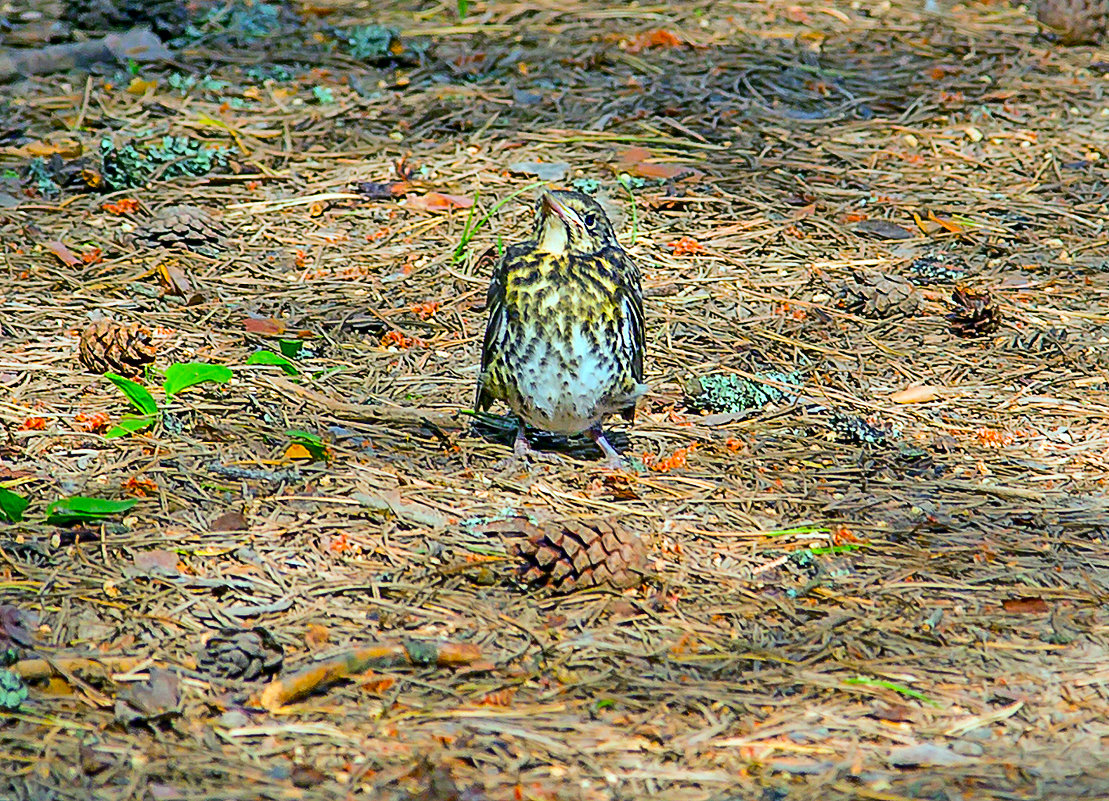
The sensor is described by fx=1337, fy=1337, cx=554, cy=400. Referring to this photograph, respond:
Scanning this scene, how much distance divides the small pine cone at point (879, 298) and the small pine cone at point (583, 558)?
7.53ft

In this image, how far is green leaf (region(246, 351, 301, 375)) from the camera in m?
4.63

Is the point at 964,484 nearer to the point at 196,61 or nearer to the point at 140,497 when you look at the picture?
the point at 140,497

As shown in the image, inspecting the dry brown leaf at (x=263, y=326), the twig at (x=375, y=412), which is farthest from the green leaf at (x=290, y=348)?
the twig at (x=375, y=412)

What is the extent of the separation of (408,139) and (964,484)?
3515mm

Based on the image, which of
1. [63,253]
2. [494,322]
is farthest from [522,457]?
[63,253]

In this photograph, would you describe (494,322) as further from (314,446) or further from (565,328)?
(314,446)

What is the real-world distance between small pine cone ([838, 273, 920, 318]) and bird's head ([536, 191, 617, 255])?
1566mm

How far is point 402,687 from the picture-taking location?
3152 mm

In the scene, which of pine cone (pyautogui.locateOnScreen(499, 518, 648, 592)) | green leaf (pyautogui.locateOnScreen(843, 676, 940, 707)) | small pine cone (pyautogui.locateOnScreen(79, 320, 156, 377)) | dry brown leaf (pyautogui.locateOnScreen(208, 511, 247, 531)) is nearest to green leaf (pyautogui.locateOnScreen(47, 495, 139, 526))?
dry brown leaf (pyautogui.locateOnScreen(208, 511, 247, 531))

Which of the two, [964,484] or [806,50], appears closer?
[964,484]

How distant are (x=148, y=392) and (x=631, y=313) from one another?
1637 mm

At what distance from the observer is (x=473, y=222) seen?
6.09 metres

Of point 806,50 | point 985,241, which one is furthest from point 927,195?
point 806,50

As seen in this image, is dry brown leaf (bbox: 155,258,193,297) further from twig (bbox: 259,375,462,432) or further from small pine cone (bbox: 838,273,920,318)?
small pine cone (bbox: 838,273,920,318)
